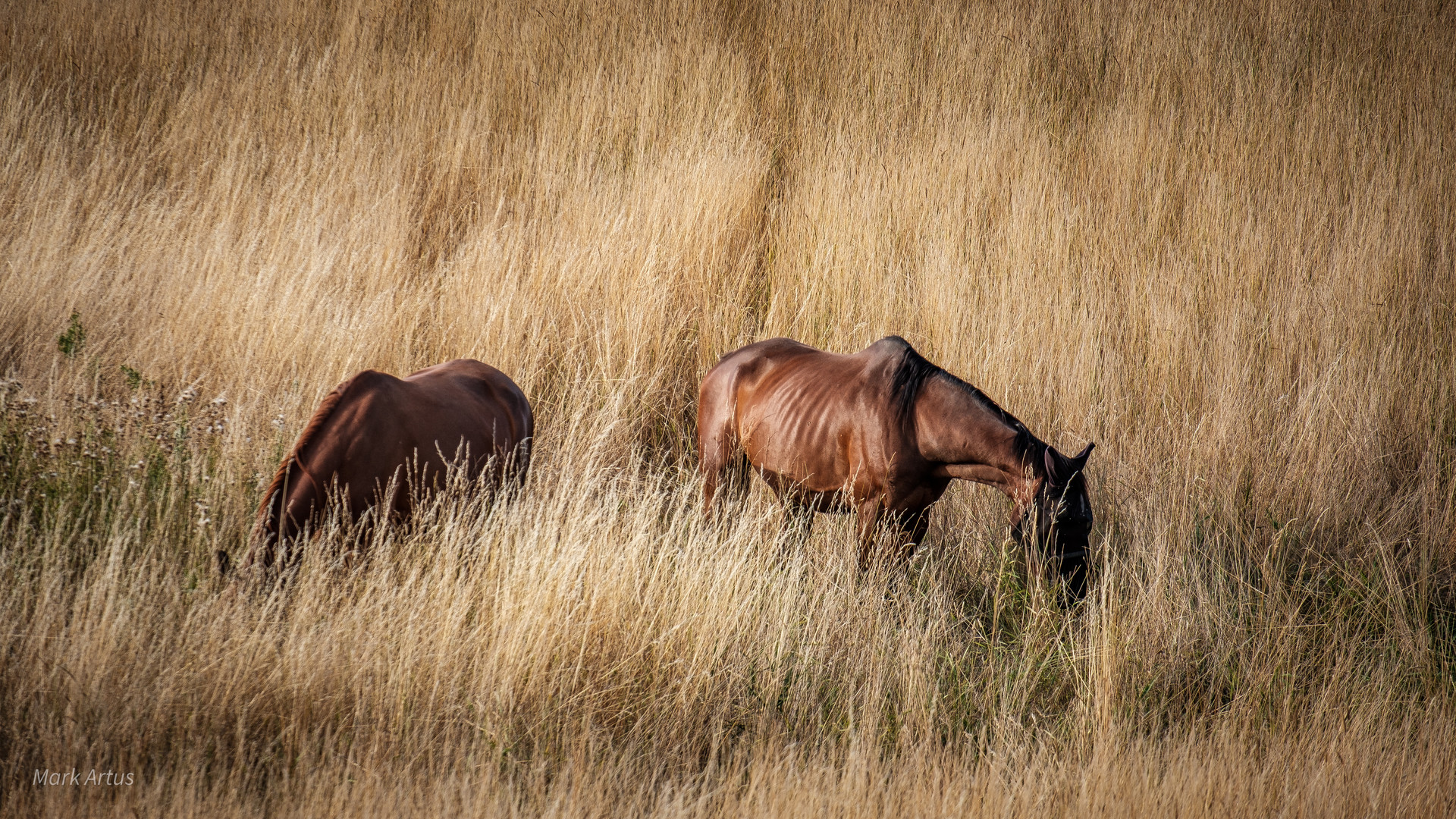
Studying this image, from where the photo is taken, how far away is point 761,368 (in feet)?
14.1

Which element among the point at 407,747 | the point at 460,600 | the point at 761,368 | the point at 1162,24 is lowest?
Answer: the point at 407,747

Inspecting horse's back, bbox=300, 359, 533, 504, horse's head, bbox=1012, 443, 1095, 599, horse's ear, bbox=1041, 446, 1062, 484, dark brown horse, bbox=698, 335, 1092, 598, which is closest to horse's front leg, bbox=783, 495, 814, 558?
dark brown horse, bbox=698, 335, 1092, 598

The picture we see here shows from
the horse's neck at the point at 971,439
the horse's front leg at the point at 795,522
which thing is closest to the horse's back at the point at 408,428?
the horse's front leg at the point at 795,522

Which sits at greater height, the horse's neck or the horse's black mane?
the horse's black mane

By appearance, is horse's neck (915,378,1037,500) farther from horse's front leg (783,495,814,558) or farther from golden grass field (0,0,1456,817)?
horse's front leg (783,495,814,558)

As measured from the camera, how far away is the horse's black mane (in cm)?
349

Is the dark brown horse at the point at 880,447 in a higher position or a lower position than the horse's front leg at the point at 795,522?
higher

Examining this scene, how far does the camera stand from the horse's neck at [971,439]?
11.0ft

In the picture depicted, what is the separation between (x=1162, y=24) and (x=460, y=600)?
797 centimetres

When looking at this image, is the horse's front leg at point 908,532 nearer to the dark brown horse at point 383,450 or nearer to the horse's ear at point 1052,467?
the horse's ear at point 1052,467

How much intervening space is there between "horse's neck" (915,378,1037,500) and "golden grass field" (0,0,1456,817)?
0.55 meters

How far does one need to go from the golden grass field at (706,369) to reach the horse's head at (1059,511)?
35cm

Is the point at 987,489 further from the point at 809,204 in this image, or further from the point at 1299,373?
the point at 809,204

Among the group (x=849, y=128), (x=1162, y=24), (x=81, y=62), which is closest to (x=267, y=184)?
(x=81, y=62)
